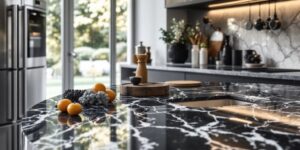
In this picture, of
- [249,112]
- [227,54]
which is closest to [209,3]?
[227,54]

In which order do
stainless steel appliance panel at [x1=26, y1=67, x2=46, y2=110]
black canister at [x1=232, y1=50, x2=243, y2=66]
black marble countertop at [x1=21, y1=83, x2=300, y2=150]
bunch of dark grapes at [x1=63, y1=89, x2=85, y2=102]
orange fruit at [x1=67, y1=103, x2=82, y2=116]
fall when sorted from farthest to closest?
1. black canister at [x1=232, y1=50, x2=243, y2=66]
2. stainless steel appliance panel at [x1=26, y1=67, x2=46, y2=110]
3. bunch of dark grapes at [x1=63, y1=89, x2=85, y2=102]
4. orange fruit at [x1=67, y1=103, x2=82, y2=116]
5. black marble countertop at [x1=21, y1=83, x2=300, y2=150]

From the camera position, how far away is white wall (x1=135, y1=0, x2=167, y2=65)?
4730mm

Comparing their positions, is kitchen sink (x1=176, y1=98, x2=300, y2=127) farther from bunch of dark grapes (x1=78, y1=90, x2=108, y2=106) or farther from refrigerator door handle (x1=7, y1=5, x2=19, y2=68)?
refrigerator door handle (x1=7, y1=5, x2=19, y2=68)

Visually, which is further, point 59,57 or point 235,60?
point 59,57

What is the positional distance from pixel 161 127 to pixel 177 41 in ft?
11.2

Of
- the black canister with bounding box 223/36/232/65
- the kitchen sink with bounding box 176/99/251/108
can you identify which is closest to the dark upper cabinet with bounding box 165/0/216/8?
the black canister with bounding box 223/36/232/65

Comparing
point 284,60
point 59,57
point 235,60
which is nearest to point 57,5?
point 59,57

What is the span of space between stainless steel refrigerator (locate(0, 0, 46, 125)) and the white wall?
1.63 meters

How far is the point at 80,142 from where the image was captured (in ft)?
2.98

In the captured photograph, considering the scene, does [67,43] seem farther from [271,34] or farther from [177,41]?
[271,34]

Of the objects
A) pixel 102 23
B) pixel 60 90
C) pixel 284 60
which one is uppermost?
pixel 102 23

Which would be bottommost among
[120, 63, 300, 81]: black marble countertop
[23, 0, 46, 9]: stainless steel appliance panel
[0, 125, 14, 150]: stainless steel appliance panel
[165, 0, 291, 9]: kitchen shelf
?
[0, 125, 14, 150]: stainless steel appliance panel

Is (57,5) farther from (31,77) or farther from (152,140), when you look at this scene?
(152,140)

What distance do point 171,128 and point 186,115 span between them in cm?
23
